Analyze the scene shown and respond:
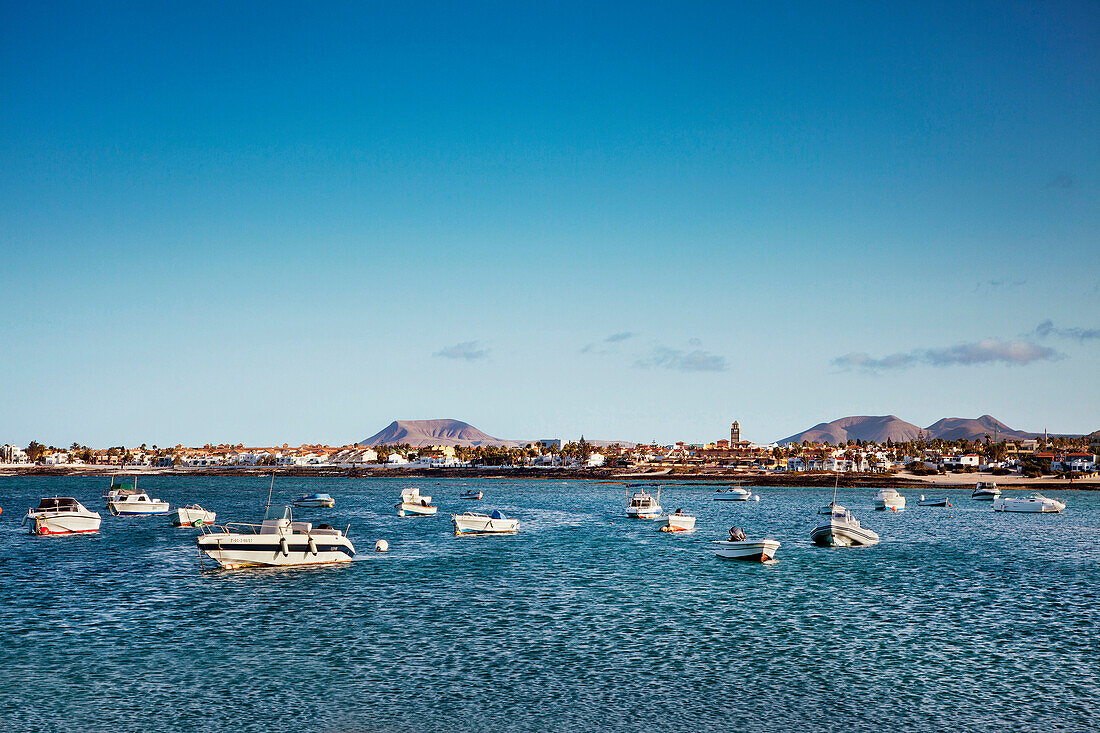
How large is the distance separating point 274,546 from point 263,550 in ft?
2.43

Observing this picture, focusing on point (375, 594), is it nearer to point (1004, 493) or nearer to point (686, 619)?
point (686, 619)

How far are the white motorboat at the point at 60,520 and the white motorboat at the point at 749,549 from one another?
61.1 meters

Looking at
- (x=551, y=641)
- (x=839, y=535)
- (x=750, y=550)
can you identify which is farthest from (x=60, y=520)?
(x=839, y=535)

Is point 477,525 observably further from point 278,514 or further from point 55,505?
point 55,505

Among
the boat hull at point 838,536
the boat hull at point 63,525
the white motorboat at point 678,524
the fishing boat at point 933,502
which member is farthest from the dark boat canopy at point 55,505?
the fishing boat at point 933,502

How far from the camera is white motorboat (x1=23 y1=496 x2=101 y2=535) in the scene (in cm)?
7900

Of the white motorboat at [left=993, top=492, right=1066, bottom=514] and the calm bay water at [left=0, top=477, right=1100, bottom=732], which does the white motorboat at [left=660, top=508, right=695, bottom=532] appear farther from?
the white motorboat at [left=993, top=492, right=1066, bottom=514]

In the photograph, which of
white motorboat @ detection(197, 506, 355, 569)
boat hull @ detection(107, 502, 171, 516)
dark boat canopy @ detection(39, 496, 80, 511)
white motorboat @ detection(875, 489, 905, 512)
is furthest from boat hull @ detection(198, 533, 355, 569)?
white motorboat @ detection(875, 489, 905, 512)

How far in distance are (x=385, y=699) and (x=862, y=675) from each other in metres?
16.6

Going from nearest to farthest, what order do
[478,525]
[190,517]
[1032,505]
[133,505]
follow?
[478,525]
[190,517]
[133,505]
[1032,505]

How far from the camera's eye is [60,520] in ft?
260

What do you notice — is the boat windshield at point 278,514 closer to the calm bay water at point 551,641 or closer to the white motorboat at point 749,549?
the calm bay water at point 551,641

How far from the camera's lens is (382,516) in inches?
4385

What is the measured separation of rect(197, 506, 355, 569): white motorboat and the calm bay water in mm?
1135
